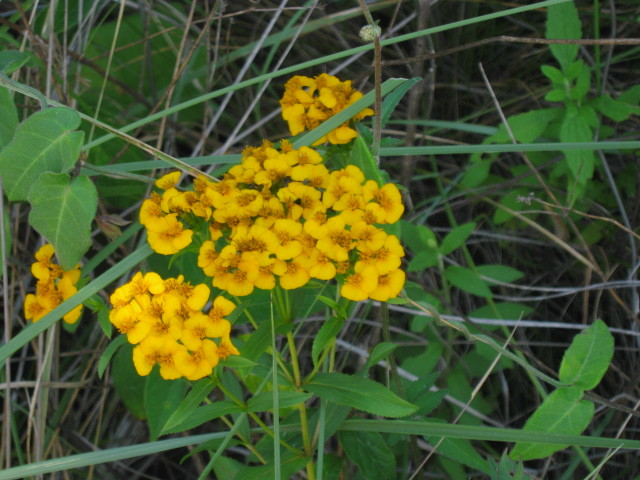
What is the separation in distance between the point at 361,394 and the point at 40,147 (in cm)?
87

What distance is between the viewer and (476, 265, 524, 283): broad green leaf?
90.8 inches

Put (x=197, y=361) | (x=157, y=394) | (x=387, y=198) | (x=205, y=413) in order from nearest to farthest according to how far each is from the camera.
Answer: (x=197, y=361)
(x=387, y=198)
(x=205, y=413)
(x=157, y=394)

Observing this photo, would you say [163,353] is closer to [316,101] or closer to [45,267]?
[45,267]

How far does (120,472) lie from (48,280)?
45.7 inches

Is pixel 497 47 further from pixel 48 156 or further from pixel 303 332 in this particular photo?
pixel 48 156

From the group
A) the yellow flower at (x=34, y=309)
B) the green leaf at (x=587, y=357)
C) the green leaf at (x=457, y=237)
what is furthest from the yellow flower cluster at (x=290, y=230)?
the green leaf at (x=457, y=237)

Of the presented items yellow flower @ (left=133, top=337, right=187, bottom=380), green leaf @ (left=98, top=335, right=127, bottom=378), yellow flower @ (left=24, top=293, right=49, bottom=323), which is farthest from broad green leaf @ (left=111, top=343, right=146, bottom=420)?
yellow flower @ (left=133, top=337, right=187, bottom=380)

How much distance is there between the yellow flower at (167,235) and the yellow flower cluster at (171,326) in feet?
0.30

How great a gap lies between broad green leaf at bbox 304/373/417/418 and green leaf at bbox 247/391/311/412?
7cm

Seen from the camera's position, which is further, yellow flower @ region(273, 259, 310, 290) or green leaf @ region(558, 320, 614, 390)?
green leaf @ region(558, 320, 614, 390)

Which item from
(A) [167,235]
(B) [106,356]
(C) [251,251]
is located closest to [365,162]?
(C) [251,251]

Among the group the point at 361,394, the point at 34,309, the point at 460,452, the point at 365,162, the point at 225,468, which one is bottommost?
the point at 225,468

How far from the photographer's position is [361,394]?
155 cm

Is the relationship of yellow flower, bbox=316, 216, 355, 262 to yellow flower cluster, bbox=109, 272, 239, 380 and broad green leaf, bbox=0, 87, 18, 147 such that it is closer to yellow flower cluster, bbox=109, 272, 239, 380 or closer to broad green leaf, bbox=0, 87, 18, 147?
yellow flower cluster, bbox=109, 272, 239, 380
